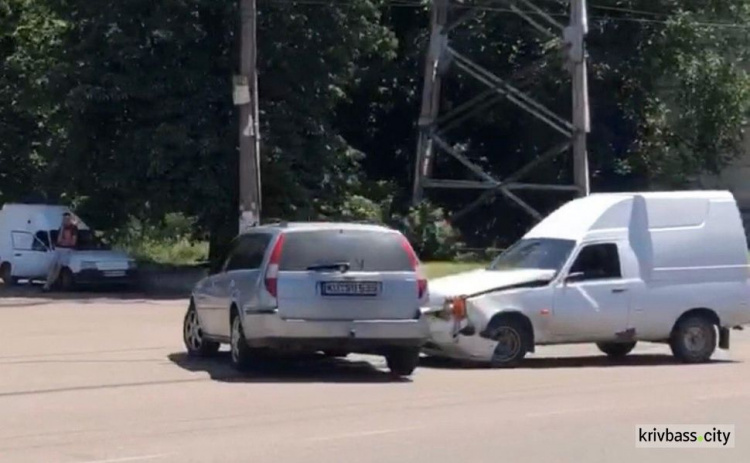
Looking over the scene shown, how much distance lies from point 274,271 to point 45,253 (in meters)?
22.1

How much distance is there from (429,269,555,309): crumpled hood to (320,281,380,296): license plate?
211 cm

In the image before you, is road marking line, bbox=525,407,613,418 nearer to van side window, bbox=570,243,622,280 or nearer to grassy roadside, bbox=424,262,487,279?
van side window, bbox=570,243,622,280

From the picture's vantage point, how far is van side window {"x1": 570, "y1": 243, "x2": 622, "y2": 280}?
63.6ft

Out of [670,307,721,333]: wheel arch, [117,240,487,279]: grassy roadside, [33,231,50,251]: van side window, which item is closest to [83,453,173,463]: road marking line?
[670,307,721,333]: wheel arch

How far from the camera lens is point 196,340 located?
1955 cm

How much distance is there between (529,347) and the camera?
62.6 ft

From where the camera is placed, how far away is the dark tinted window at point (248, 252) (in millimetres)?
17500

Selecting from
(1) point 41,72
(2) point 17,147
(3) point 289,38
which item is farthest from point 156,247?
(3) point 289,38

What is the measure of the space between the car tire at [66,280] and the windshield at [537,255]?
17.2 meters

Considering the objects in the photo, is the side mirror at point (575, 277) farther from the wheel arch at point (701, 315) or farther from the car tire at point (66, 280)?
the car tire at point (66, 280)

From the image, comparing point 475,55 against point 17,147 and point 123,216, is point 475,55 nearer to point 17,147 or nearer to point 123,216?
point 123,216

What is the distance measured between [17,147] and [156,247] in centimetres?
571

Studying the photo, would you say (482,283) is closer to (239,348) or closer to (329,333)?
(329,333)

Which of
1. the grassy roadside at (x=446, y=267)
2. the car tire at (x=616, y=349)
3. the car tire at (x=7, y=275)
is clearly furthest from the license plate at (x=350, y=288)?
the car tire at (x=7, y=275)
